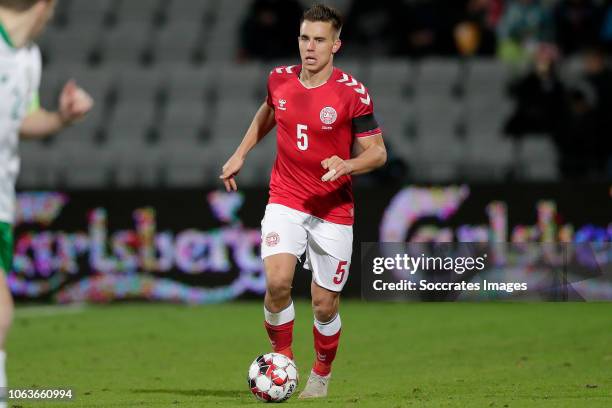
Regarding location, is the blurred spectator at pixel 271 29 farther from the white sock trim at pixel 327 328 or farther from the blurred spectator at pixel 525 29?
the white sock trim at pixel 327 328

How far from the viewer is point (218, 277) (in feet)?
53.4

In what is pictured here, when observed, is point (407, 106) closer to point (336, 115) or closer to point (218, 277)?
point (218, 277)

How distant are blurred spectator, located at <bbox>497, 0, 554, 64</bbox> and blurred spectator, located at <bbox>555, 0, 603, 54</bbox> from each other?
16cm

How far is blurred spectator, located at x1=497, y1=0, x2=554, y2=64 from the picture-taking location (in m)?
18.2

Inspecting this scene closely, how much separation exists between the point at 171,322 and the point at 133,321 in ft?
1.51

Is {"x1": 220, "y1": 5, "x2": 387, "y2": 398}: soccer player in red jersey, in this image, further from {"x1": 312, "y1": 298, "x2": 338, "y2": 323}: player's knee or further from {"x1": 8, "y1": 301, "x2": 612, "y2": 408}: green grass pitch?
{"x1": 8, "y1": 301, "x2": 612, "y2": 408}: green grass pitch

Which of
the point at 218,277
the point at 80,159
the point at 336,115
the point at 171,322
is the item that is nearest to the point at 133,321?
the point at 171,322

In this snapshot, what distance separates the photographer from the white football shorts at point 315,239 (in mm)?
8250

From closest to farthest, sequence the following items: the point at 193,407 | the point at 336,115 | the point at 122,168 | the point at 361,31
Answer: the point at 193,407 → the point at 336,115 → the point at 122,168 → the point at 361,31

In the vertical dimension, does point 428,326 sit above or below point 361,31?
below

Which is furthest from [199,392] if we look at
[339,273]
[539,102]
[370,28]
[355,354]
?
[370,28]

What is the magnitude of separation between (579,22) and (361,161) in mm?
11047

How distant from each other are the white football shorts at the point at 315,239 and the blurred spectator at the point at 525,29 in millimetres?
10437

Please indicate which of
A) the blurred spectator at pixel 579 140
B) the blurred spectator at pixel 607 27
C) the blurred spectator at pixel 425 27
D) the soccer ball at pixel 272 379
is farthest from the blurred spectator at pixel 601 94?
the soccer ball at pixel 272 379
